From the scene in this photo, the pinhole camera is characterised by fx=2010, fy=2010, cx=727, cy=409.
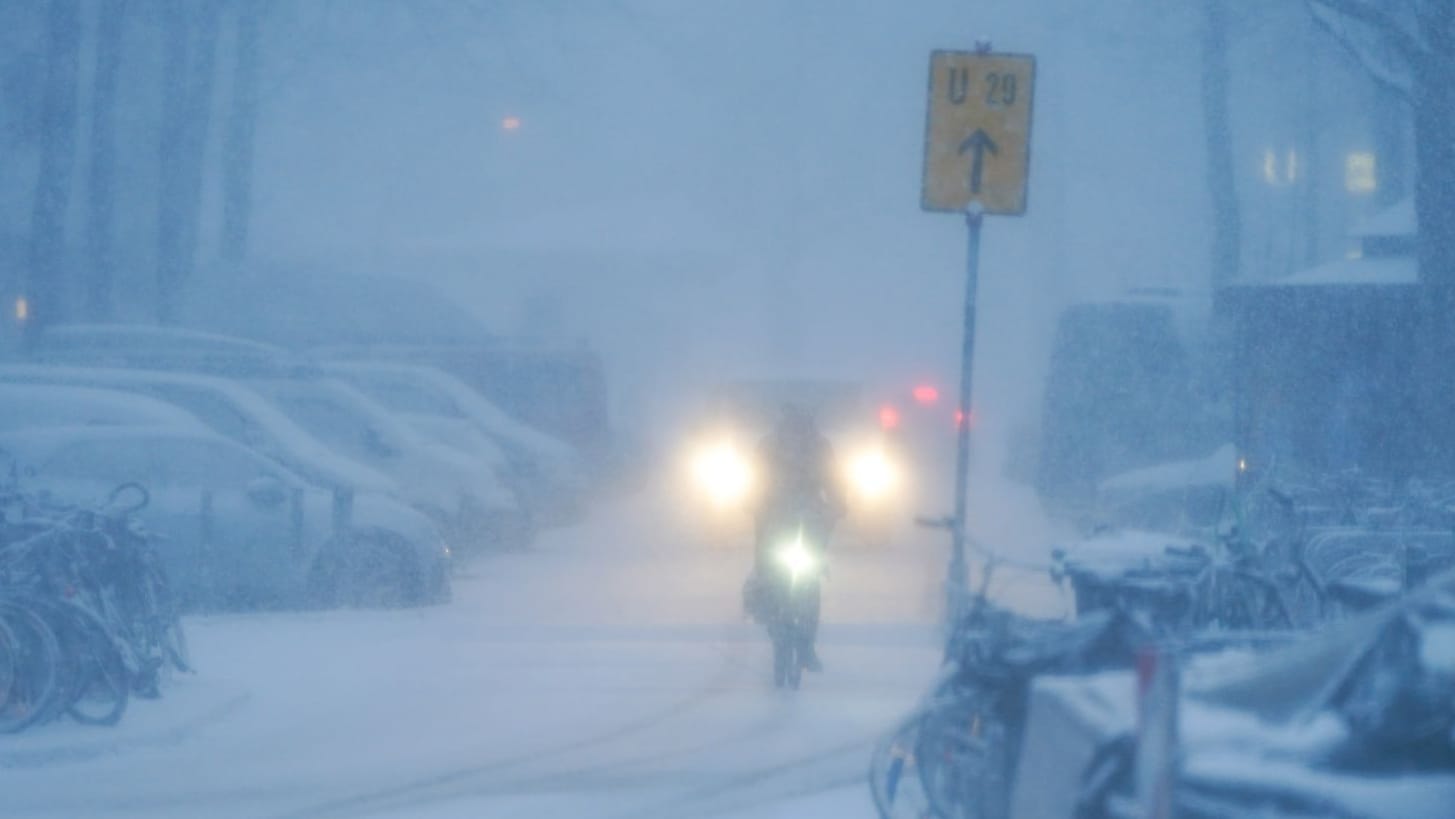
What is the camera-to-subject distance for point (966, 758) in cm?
614

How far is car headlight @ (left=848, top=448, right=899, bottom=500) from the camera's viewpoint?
2081 cm

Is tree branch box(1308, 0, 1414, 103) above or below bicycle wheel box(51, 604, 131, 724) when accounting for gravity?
above

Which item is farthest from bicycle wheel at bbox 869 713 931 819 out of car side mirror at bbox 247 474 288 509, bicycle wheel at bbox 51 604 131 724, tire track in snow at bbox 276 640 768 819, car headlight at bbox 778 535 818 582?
car side mirror at bbox 247 474 288 509

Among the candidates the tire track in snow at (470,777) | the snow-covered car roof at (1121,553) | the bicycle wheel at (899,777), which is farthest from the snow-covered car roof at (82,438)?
the snow-covered car roof at (1121,553)

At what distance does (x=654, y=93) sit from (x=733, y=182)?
403 cm

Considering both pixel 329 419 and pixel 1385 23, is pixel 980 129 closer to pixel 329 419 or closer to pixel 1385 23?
pixel 1385 23

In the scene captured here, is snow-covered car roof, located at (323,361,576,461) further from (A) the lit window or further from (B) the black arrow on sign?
(A) the lit window

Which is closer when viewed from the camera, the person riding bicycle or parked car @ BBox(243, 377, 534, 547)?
the person riding bicycle

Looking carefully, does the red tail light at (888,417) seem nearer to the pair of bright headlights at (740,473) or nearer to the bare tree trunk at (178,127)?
the pair of bright headlights at (740,473)

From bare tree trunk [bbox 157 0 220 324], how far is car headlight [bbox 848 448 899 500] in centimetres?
1631

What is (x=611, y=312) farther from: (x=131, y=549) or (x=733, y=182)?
(x=131, y=549)

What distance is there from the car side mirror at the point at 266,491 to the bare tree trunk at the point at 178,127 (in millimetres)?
19870

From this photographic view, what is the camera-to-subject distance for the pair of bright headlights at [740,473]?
68.4 feet

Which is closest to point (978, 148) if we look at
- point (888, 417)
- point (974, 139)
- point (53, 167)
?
point (974, 139)
